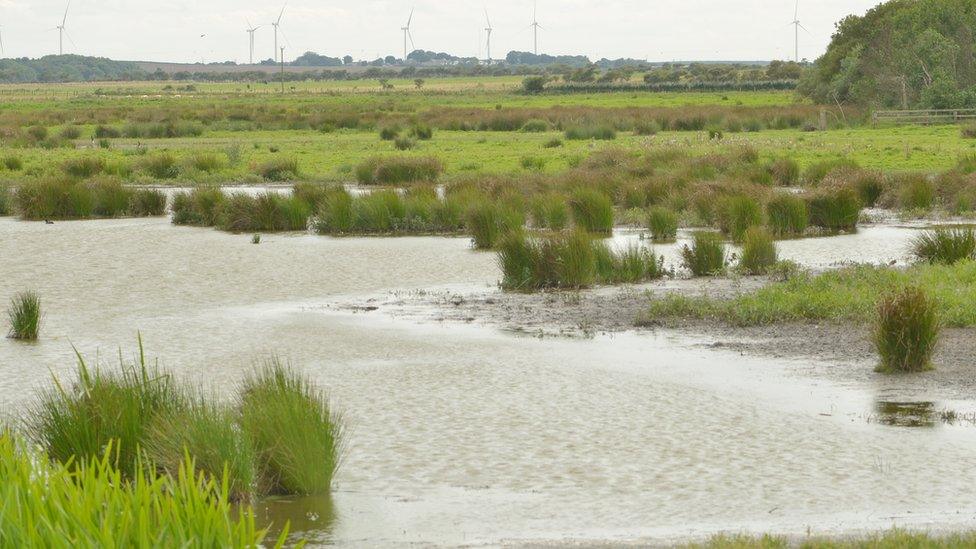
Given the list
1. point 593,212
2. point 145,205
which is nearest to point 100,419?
point 593,212

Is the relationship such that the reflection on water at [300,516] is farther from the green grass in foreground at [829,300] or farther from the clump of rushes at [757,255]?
the clump of rushes at [757,255]

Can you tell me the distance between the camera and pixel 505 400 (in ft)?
40.2

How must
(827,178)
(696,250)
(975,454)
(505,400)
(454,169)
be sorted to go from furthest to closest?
(454,169) → (827,178) → (696,250) → (505,400) → (975,454)

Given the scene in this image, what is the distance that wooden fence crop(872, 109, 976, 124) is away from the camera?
55094 mm

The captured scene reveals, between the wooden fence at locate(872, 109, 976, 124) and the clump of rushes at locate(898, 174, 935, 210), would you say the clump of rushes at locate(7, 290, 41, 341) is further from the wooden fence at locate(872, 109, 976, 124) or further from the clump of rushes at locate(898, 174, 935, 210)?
the wooden fence at locate(872, 109, 976, 124)

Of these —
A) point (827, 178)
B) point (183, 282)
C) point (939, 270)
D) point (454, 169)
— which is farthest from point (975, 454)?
point (454, 169)

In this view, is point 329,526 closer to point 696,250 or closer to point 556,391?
point 556,391

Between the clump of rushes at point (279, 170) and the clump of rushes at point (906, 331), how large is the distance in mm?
28960

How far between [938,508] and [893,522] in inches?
22.7

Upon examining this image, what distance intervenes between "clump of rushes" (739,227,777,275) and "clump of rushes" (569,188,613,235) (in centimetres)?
586

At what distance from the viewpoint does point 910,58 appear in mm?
65438

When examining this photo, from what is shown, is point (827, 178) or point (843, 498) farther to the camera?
point (827, 178)

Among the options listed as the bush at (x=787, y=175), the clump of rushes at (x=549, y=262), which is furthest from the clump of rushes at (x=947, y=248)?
the bush at (x=787, y=175)

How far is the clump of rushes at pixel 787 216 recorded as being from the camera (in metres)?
25.0
